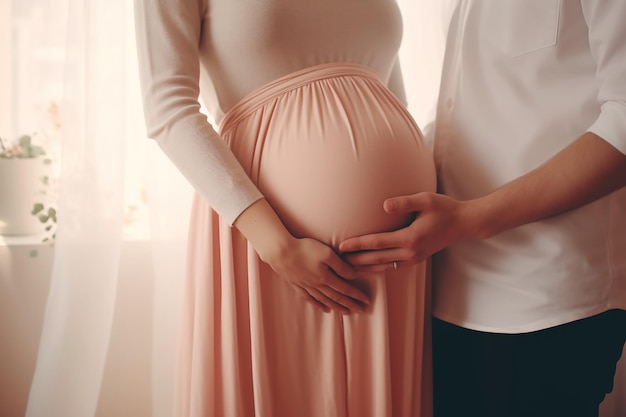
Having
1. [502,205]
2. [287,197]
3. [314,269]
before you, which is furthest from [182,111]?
[502,205]

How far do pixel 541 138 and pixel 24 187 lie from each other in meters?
1.22

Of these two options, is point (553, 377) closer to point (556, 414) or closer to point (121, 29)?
point (556, 414)

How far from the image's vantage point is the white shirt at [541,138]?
646mm

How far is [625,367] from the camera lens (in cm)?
129

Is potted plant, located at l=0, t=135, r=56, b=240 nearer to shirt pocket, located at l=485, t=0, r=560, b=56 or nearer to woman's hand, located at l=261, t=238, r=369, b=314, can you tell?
woman's hand, located at l=261, t=238, r=369, b=314

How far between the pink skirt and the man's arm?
38 mm

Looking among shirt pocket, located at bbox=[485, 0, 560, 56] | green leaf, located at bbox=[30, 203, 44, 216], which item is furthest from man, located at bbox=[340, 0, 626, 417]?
green leaf, located at bbox=[30, 203, 44, 216]

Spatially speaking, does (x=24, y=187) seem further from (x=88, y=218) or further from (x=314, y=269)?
(x=314, y=269)

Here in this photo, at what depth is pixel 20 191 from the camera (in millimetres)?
1171

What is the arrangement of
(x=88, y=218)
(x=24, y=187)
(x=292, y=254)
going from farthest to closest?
(x=24, y=187)
(x=88, y=218)
(x=292, y=254)

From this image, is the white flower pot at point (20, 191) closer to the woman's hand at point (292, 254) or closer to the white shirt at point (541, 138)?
the woman's hand at point (292, 254)

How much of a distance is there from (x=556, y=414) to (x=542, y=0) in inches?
25.1

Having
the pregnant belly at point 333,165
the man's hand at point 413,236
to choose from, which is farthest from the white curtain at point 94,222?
the man's hand at point 413,236

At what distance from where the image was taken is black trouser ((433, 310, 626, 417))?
0.68 metres
